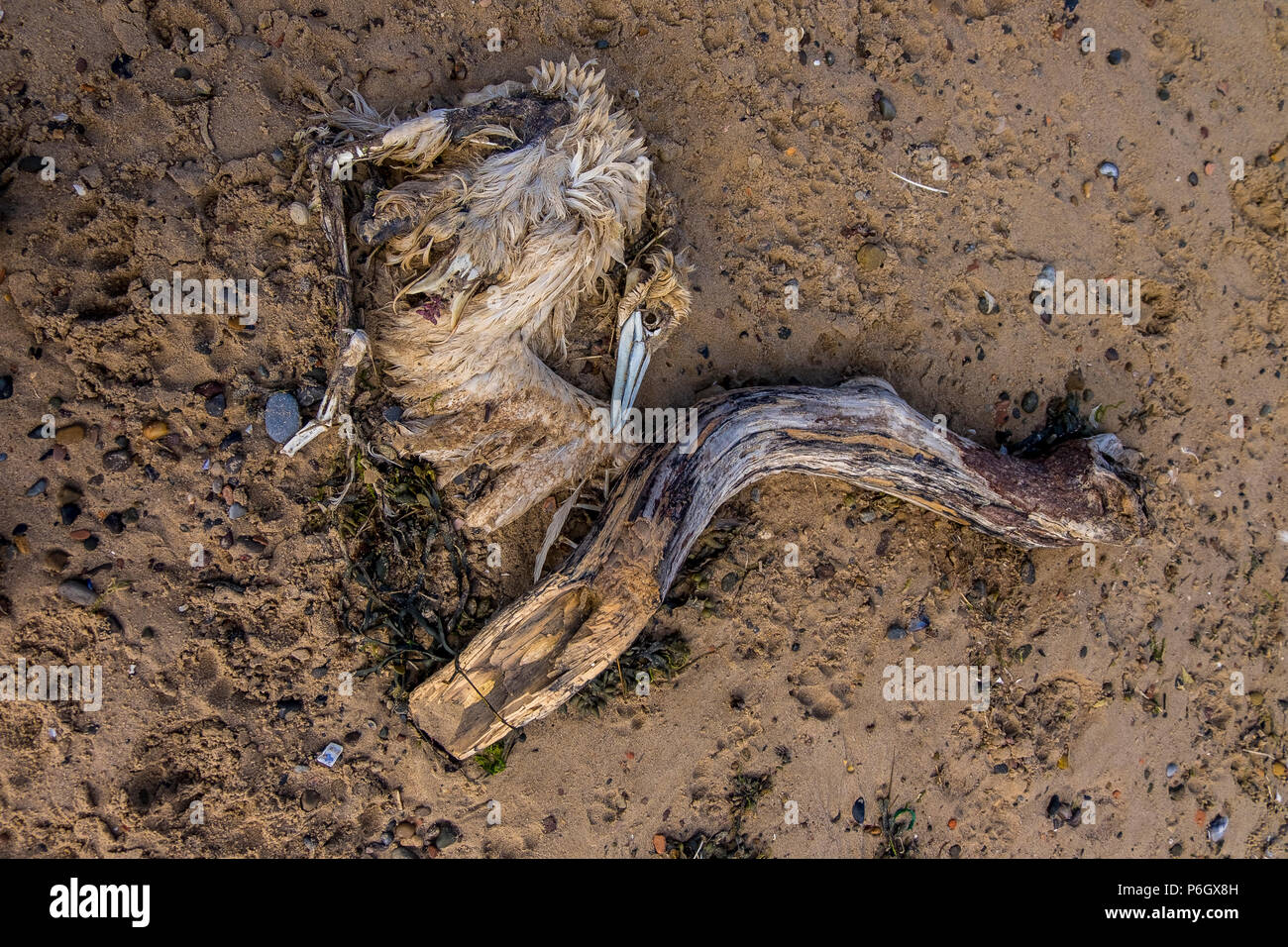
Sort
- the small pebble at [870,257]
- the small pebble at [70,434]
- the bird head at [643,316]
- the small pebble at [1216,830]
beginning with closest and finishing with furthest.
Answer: the small pebble at [70,434] → the bird head at [643,316] → the small pebble at [870,257] → the small pebble at [1216,830]

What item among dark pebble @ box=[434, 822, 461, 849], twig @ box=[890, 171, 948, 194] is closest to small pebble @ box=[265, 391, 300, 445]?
dark pebble @ box=[434, 822, 461, 849]

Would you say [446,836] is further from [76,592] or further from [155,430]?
[155,430]

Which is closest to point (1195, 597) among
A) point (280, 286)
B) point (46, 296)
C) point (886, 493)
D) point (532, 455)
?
point (886, 493)

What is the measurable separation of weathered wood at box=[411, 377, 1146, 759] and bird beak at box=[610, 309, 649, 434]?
284 mm

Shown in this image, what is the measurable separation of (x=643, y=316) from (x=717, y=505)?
115cm

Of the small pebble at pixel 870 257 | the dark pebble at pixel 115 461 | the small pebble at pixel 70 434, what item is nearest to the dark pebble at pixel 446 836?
the dark pebble at pixel 115 461

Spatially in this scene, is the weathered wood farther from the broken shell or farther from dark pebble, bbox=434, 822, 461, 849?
the broken shell

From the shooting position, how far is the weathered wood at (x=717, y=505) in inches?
145

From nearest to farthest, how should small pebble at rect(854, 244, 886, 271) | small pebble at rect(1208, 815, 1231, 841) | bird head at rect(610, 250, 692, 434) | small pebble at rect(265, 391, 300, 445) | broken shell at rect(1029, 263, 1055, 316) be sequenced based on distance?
small pebble at rect(265, 391, 300, 445)
bird head at rect(610, 250, 692, 434)
small pebble at rect(854, 244, 886, 271)
broken shell at rect(1029, 263, 1055, 316)
small pebble at rect(1208, 815, 1231, 841)

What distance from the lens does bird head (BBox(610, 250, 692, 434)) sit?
3.93 meters

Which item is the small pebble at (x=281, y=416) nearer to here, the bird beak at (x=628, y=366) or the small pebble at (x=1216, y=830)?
the bird beak at (x=628, y=366)

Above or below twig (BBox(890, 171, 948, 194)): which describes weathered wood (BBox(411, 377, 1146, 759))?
below

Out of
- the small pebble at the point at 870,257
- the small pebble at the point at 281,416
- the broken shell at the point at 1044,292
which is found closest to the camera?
the small pebble at the point at 281,416

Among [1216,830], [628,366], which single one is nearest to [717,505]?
[628,366]
